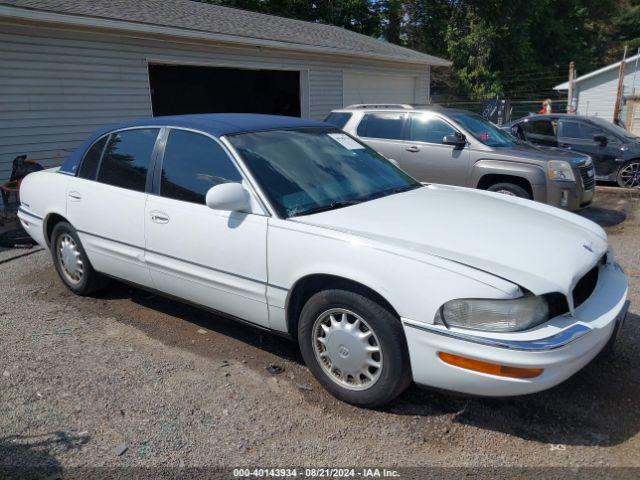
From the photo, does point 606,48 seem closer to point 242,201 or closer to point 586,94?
point 586,94

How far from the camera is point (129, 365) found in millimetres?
3660

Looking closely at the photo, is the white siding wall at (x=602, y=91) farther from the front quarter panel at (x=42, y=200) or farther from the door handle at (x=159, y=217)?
the door handle at (x=159, y=217)

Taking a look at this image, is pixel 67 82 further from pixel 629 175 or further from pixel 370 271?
pixel 629 175

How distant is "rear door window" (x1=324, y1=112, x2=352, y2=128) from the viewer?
28.3 feet

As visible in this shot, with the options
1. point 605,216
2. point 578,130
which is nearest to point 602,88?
point 578,130

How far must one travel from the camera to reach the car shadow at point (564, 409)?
9.28 ft

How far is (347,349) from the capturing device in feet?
9.89

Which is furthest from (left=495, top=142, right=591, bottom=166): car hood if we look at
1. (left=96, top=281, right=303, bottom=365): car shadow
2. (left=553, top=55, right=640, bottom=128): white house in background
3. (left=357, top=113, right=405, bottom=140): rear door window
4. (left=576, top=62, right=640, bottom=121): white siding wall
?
(left=576, top=62, right=640, bottom=121): white siding wall

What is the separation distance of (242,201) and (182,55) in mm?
8438

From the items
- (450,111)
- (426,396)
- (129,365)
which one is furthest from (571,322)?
(450,111)

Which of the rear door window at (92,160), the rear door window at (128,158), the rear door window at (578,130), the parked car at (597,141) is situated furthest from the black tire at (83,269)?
the rear door window at (578,130)

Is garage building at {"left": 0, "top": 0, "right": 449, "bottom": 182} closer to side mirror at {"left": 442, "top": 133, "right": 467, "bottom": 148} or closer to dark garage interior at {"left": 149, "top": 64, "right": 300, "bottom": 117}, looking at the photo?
dark garage interior at {"left": 149, "top": 64, "right": 300, "bottom": 117}

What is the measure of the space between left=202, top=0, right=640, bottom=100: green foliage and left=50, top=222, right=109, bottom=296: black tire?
78.5 feet

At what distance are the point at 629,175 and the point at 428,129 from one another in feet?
15.4
